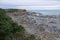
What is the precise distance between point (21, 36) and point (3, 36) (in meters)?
1.32

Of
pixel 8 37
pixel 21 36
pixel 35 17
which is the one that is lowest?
pixel 35 17

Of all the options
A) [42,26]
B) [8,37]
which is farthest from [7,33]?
[42,26]

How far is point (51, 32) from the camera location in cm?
744

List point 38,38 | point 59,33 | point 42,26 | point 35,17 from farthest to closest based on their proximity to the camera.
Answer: point 35,17
point 42,26
point 59,33
point 38,38

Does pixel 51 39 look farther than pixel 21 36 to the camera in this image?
Result: Yes

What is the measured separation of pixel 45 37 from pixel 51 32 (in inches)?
28.2

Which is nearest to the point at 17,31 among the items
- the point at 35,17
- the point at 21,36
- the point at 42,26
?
the point at 21,36

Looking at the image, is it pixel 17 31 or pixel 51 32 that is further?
pixel 51 32

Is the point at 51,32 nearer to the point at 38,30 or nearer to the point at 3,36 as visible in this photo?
the point at 38,30

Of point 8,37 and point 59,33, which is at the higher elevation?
point 8,37

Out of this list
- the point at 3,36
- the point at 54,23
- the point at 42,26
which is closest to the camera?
the point at 3,36

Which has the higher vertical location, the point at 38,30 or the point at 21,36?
the point at 21,36

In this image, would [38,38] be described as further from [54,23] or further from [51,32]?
[54,23]

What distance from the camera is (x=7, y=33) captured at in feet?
14.2
